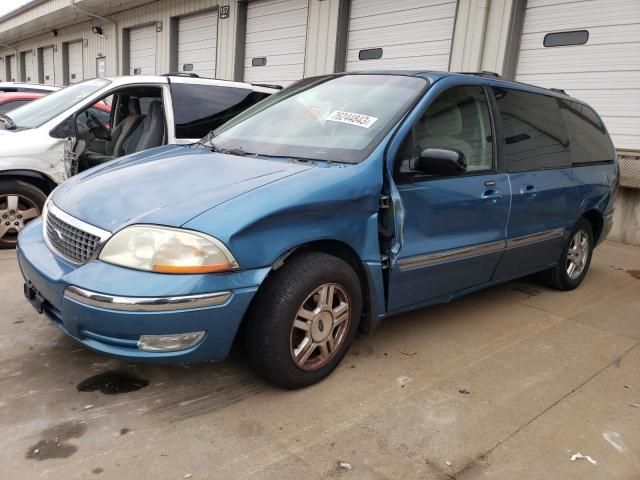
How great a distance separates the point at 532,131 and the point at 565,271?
140cm

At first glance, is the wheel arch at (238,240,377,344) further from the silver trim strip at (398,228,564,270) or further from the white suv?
the white suv

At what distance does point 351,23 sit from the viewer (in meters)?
9.88

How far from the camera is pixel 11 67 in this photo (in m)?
27.5

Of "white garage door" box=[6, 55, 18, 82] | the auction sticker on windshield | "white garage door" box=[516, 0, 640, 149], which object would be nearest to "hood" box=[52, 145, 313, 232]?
the auction sticker on windshield

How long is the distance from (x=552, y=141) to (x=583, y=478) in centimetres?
270

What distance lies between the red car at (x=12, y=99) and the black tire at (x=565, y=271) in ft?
22.2

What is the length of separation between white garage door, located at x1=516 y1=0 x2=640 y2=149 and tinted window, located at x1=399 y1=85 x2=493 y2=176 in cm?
443

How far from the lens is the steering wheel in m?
5.63

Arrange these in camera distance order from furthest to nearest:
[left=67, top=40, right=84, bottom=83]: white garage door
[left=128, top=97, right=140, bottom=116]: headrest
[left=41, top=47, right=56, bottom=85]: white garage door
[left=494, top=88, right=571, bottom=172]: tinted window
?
A: [left=41, top=47, right=56, bottom=85]: white garage door
[left=67, top=40, right=84, bottom=83]: white garage door
[left=128, top=97, right=140, bottom=116]: headrest
[left=494, top=88, right=571, bottom=172]: tinted window

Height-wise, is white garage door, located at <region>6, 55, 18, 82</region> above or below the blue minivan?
above

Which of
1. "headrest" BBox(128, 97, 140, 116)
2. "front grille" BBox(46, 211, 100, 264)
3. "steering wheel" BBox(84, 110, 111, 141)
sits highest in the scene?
"headrest" BBox(128, 97, 140, 116)

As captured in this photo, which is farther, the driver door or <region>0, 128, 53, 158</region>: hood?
<region>0, 128, 53, 158</region>: hood

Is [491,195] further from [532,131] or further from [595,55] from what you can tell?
[595,55]

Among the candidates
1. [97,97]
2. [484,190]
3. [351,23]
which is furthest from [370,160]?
[351,23]
